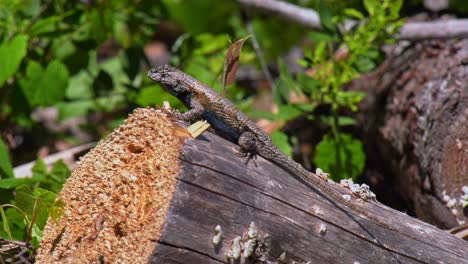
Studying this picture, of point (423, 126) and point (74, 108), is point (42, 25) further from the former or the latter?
point (423, 126)

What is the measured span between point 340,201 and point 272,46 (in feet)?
16.1

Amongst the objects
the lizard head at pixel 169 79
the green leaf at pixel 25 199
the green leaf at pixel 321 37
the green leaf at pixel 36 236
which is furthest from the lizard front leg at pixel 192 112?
the green leaf at pixel 321 37

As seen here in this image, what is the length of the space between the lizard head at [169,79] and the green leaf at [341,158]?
133 centimetres

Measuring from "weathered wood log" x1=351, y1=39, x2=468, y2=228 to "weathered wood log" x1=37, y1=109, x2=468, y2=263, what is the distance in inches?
49.0

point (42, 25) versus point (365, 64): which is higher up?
point (42, 25)

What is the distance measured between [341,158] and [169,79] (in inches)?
61.4

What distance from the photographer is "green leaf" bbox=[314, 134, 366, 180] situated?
478cm

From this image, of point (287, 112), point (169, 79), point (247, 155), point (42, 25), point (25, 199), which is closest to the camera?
point (247, 155)

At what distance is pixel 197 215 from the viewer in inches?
111

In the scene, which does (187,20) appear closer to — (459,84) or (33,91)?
(33,91)

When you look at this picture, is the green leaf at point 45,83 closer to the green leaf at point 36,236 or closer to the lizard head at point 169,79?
the lizard head at point 169,79

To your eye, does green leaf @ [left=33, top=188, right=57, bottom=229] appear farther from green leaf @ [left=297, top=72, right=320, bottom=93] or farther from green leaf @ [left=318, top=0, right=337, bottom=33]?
green leaf @ [left=318, top=0, right=337, bottom=33]

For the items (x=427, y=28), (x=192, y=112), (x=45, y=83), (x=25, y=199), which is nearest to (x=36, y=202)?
(x=25, y=199)

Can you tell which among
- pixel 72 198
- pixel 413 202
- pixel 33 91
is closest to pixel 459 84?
pixel 413 202
